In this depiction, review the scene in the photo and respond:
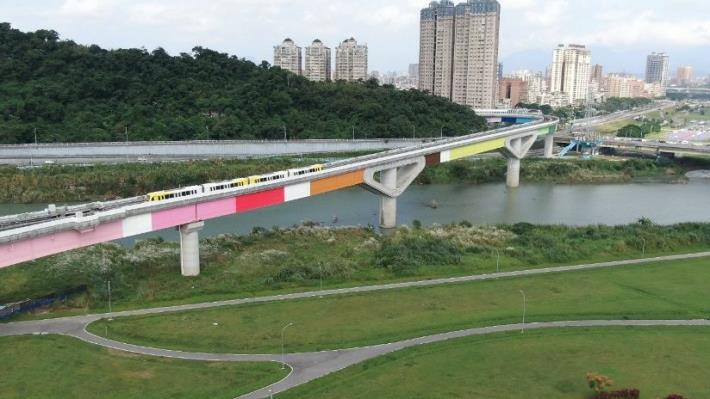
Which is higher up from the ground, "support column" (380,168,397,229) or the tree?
"support column" (380,168,397,229)

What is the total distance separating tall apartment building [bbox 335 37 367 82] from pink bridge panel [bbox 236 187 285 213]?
134 m

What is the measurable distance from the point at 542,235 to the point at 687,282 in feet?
36.7

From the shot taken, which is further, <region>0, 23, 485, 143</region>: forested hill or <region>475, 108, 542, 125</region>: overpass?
<region>475, 108, 542, 125</region>: overpass

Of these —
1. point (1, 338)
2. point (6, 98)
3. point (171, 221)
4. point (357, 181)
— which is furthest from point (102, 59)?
point (1, 338)

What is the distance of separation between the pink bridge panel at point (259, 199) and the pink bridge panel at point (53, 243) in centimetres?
828

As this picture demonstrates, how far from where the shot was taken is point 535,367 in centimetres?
2334

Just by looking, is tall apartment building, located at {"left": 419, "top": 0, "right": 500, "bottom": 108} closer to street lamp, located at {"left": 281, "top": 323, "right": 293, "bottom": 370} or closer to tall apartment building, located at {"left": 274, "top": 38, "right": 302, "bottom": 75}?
tall apartment building, located at {"left": 274, "top": 38, "right": 302, "bottom": 75}

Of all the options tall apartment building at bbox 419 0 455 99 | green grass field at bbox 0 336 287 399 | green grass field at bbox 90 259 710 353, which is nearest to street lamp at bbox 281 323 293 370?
green grass field at bbox 90 259 710 353

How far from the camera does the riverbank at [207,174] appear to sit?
189ft

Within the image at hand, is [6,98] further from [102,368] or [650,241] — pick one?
Answer: [650,241]

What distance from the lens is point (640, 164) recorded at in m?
80.8

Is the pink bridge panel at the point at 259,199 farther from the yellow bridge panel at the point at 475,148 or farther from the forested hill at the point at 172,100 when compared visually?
the forested hill at the point at 172,100

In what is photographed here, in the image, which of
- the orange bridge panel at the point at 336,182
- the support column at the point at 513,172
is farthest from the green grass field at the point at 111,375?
the support column at the point at 513,172

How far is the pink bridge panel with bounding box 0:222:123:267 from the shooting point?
2706cm
